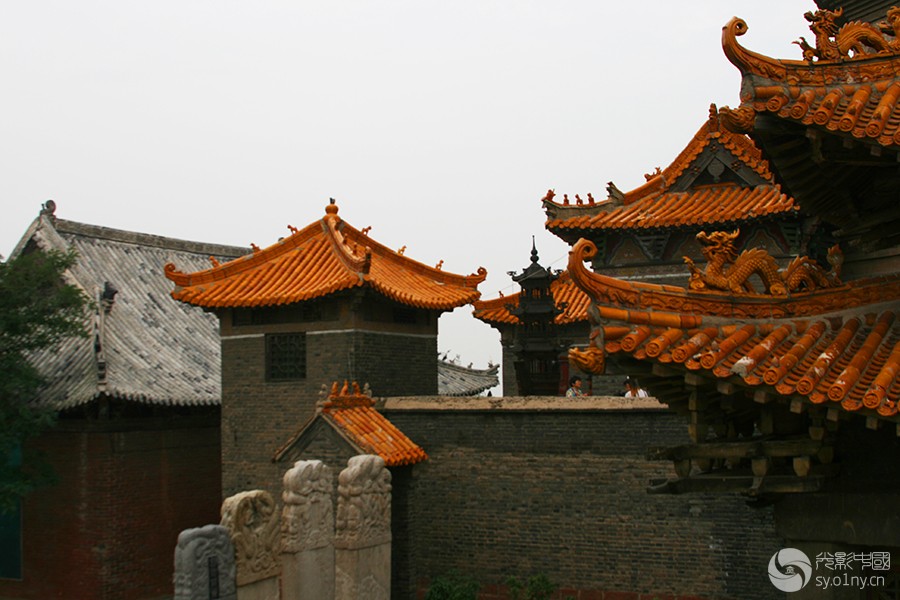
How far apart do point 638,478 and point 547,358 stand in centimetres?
304

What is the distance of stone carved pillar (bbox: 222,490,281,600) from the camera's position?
32.8 feet

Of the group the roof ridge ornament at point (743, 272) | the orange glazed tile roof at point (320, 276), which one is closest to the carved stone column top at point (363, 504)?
the orange glazed tile roof at point (320, 276)

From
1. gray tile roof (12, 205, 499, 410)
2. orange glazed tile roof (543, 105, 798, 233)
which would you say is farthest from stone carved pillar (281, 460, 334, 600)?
orange glazed tile roof (543, 105, 798, 233)

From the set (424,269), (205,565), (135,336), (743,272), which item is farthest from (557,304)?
(743,272)

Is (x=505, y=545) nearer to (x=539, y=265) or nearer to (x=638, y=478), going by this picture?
(x=638, y=478)

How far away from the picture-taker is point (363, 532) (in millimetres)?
12523

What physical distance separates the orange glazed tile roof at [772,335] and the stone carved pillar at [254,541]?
17.5 ft

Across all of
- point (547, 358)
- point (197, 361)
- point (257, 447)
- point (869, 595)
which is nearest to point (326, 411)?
point (257, 447)

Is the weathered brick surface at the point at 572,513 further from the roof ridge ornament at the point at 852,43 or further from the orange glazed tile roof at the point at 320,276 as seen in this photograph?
the roof ridge ornament at the point at 852,43

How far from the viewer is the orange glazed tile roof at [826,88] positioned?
5.92m

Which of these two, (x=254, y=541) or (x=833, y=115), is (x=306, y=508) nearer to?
(x=254, y=541)

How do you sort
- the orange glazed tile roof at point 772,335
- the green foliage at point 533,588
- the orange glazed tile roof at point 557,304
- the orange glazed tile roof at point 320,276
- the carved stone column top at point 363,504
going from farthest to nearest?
the orange glazed tile roof at point 557,304
the orange glazed tile roof at point 320,276
the green foliage at point 533,588
the carved stone column top at point 363,504
the orange glazed tile roof at point 772,335

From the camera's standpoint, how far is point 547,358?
55.1 ft

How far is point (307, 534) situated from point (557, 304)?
10.1m
